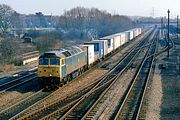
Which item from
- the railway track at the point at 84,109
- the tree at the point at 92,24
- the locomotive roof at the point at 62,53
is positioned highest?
the tree at the point at 92,24

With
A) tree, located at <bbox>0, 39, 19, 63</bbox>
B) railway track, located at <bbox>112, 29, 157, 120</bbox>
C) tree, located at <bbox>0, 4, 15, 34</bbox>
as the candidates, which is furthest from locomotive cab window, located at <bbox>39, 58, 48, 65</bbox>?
tree, located at <bbox>0, 4, 15, 34</bbox>

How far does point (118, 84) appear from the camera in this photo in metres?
26.9

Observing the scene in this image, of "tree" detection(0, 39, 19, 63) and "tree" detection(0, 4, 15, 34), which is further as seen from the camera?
"tree" detection(0, 4, 15, 34)

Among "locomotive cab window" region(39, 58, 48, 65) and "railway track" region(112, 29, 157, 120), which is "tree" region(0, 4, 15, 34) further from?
"locomotive cab window" region(39, 58, 48, 65)

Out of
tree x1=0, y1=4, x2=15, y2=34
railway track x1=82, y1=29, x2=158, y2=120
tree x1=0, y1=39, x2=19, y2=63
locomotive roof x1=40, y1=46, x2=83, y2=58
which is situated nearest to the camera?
railway track x1=82, y1=29, x2=158, y2=120

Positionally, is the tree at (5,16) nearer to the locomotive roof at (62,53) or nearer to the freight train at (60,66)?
the freight train at (60,66)

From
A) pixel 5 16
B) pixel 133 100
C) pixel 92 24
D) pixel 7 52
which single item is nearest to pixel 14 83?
pixel 133 100

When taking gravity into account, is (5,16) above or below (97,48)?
above

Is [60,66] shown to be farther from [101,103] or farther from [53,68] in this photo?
[101,103]

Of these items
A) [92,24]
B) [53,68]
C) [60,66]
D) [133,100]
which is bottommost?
[133,100]

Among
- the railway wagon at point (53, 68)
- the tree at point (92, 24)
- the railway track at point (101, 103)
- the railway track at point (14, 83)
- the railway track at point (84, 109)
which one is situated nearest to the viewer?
the railway track at point (84, 109)

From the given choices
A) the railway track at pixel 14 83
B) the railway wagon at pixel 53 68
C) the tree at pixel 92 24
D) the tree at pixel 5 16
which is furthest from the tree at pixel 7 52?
the tree at pixel 92 24

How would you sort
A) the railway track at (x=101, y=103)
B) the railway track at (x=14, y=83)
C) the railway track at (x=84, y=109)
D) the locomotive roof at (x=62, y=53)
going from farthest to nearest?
the railway track at (x=14, y=83) → the locomotive roof at (x=62, y=53) → the railway track at (x=101, y=103) → the railway track at (x=84, y=109)

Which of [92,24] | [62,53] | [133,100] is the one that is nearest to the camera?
[133,100]
